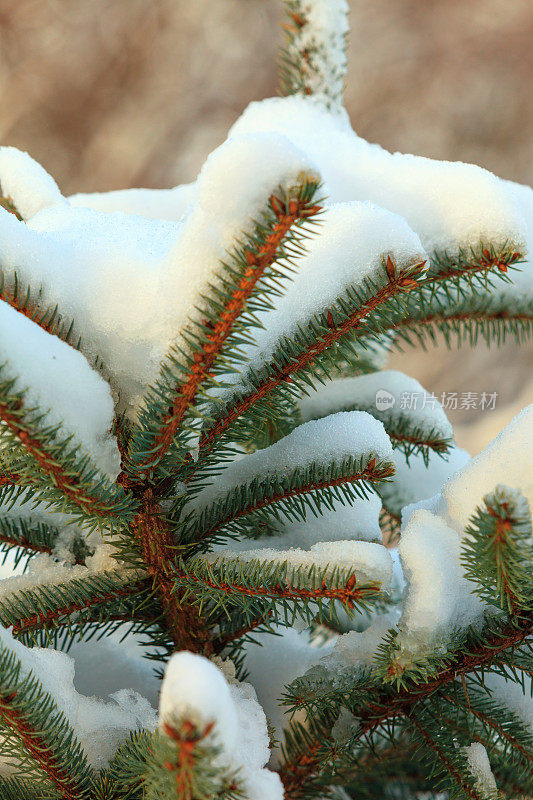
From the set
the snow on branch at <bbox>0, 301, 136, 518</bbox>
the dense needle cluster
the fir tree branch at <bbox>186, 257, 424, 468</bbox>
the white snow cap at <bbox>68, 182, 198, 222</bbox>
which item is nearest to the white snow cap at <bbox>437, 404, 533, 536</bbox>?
the dense needle cluster

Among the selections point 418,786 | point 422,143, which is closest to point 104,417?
point 418,786

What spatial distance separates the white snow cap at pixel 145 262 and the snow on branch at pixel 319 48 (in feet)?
1.28

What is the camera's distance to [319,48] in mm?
772

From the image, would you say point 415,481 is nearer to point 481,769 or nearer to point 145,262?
point 481,769

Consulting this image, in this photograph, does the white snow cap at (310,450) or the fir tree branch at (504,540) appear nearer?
the fir tree branch at (504,540)

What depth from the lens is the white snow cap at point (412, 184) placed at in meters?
0.51

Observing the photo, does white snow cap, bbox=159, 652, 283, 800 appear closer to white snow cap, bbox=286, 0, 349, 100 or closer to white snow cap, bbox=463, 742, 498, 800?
white snow cap, bbox=463, 742, 498, 800

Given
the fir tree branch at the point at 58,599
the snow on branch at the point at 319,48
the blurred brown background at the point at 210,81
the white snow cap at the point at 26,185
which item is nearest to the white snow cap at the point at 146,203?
the white snow cap at the point at 26,185

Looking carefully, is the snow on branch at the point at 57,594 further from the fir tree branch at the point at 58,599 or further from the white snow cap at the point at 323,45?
the white snow cap at the point at 323,45

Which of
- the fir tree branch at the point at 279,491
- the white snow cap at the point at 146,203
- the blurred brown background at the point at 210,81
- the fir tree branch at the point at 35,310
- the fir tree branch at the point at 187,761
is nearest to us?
the fir tree branch at the point at 187,761

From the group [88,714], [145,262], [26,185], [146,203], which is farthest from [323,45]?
[88,714]

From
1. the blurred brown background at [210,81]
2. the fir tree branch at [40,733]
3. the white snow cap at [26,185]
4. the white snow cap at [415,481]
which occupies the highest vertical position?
the blurred brown background at [210,81]

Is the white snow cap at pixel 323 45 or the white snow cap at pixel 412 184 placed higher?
the white snow cap at pixel 323 45

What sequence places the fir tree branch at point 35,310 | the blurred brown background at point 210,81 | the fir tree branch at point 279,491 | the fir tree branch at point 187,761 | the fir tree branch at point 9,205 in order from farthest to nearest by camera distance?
the blurred brown background at point 210,81 → the fir tree branch at point 9,205 → the fir tree branch at point 279,491 → the fir tree branch at point 35,310 → the fir tree branch at point 187,761
